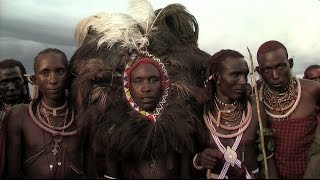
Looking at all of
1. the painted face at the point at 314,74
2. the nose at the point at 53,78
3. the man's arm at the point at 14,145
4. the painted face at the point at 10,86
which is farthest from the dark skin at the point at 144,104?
the painted face at the point at 314,74

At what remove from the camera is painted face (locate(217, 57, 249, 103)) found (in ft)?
12.7

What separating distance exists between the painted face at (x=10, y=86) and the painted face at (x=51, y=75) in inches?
42.6

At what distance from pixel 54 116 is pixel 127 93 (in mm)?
754

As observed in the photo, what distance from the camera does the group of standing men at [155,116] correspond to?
3750 millimetres

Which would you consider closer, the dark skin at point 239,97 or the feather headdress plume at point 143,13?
the dark skin at point 239,97

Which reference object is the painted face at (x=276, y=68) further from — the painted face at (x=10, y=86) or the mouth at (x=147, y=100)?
the painted face at (x=10, y=86)

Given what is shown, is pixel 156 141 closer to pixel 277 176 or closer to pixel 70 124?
pixel 70 124

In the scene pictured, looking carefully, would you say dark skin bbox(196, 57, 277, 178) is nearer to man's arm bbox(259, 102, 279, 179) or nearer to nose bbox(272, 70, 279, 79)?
man's arm bbox(259, 102, 279, 179)

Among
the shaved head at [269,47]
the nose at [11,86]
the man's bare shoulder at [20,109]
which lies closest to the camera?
the man's bare shoulder at [20,109]

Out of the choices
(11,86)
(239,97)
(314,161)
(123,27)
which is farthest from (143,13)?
(314,161)

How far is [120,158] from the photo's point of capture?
3.74m

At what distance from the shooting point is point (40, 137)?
3.88 m

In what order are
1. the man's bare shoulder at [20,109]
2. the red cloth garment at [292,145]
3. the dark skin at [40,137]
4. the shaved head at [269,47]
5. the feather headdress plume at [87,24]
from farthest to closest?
the feather headdress plume at [87,24], the shaved head at [269,47], the red cloth garment at [292,145], the man's bare shoulder at [20,109], the dark skin at [40,137]

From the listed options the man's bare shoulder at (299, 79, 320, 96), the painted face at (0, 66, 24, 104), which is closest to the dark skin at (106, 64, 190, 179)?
the man's bare shoulder at (299, 79, 320, 96)
